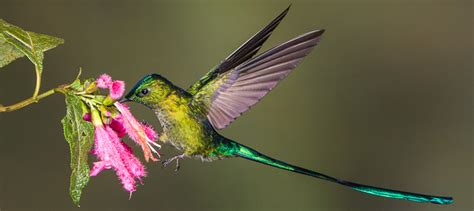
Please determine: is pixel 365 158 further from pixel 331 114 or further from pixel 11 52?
pixel 11 52

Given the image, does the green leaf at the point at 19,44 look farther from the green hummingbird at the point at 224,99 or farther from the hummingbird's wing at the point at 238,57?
the hummingbird's wing at the point at 238,57

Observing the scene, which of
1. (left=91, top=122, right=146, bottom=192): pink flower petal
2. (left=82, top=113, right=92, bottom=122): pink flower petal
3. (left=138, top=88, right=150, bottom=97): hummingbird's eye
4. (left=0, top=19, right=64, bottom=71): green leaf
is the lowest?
(left=91, top=122, right=146, bottom=192): pink flower petal

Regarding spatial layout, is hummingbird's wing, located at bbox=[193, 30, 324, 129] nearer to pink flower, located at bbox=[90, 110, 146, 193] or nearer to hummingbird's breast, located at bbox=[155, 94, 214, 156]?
hummingbird's breast, located at bbox=[155, 94, 214, 156]

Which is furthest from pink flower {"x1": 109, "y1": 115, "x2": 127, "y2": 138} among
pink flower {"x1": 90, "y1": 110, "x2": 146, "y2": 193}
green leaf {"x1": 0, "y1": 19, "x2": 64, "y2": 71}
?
green leaf {"x1": 0, "y1": 19, "x2": 64, "y2": 71}

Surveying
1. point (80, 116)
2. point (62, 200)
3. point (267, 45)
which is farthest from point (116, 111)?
point (267, 45)

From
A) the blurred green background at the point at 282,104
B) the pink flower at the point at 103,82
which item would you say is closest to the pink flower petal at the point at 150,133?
the pink flower at the point at 103,82

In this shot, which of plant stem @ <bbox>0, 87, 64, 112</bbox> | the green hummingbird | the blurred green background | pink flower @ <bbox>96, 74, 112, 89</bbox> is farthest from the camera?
the blurred green background

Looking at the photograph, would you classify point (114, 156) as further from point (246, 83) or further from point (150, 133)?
point (246, 83)

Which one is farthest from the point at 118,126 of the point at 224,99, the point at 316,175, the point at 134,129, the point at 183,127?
the point at 316,175
